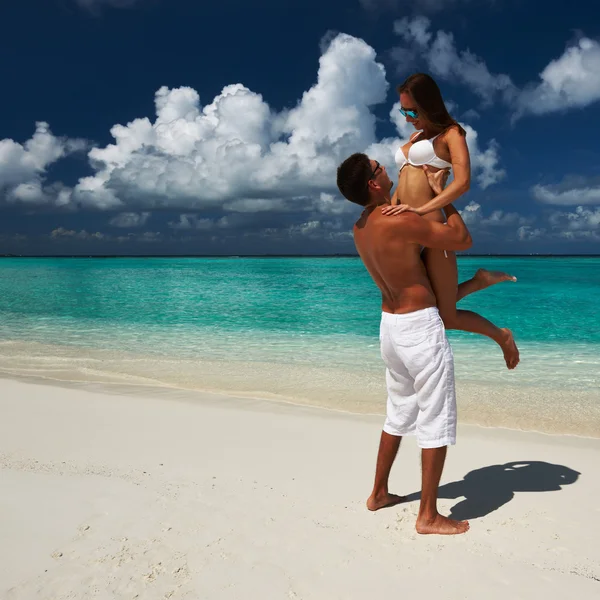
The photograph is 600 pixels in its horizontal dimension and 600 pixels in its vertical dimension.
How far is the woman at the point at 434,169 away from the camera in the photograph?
122 inches

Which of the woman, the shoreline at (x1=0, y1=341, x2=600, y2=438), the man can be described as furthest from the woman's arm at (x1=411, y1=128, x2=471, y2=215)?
the shoreline at (x1=0, y1=341, x2=600, y2=438)

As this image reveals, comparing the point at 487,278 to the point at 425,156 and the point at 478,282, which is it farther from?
the point at 425,156

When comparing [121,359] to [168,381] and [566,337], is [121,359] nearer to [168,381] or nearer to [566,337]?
[168,381]

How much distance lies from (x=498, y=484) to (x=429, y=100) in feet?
Result: 9.53

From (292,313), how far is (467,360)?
9.44 m

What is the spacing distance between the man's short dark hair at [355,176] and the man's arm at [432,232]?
29cm

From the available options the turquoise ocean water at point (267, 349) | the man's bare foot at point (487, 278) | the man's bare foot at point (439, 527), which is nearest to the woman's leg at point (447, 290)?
the man's bare foot at point (487, 278)

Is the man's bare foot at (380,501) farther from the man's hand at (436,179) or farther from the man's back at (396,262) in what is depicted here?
the man's hand at (436,179)

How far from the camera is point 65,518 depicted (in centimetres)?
336

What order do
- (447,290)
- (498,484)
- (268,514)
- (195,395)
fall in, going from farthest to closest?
(195,395) < (498,484) < (268,514) < (447,290)

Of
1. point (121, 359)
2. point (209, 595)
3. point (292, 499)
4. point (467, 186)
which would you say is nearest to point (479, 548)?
point (292, 499)

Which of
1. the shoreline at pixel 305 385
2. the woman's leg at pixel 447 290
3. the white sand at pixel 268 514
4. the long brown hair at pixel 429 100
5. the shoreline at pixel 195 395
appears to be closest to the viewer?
the white sand at pixel 268 514

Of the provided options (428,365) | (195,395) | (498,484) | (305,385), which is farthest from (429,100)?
(305,385)

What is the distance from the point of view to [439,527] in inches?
131
